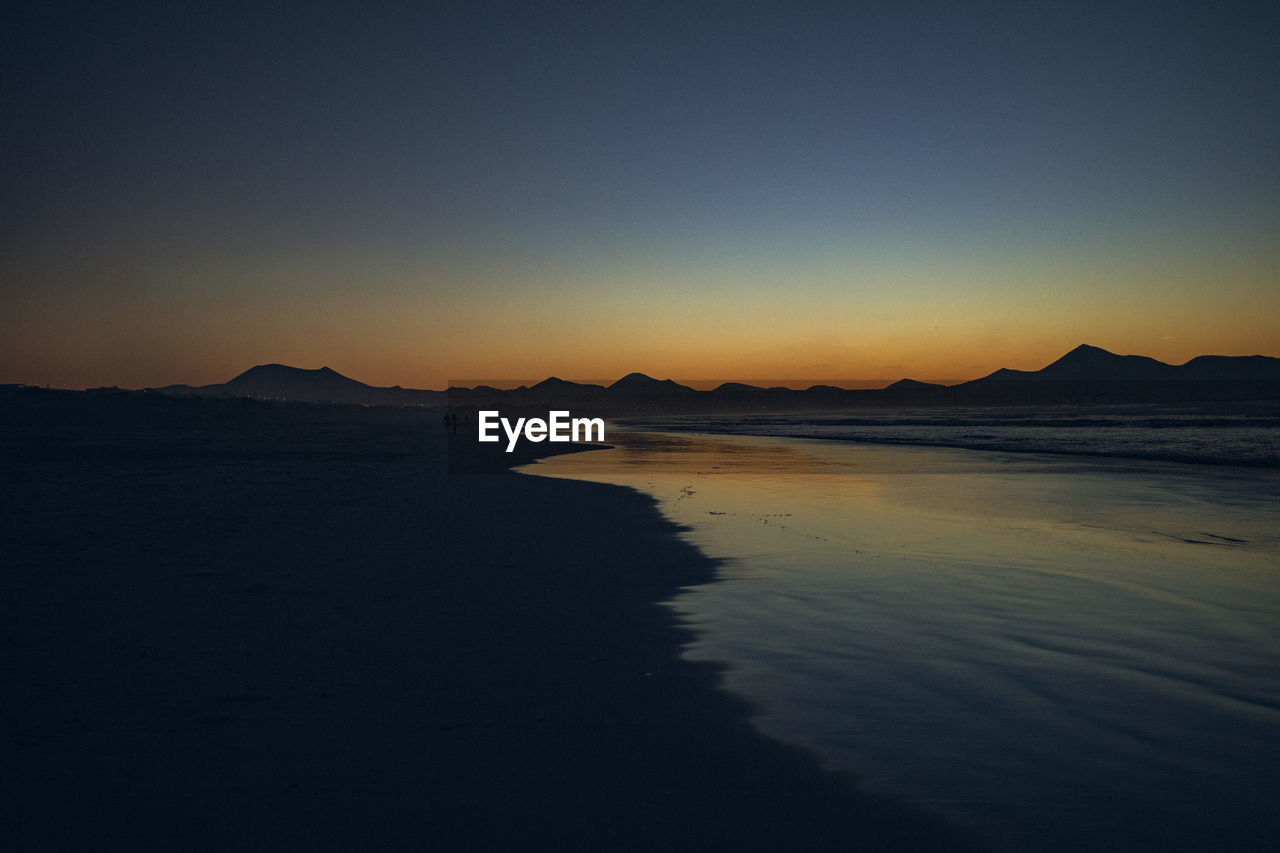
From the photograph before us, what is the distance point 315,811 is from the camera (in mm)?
4031

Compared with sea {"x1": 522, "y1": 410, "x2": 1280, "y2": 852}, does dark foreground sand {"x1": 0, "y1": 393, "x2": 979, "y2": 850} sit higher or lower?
higher

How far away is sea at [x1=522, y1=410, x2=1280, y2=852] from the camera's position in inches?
169

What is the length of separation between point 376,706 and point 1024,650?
18.5 feet

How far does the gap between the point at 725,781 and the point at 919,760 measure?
129cm

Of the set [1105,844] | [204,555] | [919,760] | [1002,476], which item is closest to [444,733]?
[919,760]

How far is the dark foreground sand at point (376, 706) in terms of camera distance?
12.9ft

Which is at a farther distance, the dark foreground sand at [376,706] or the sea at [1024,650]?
the sea at [1024,650]

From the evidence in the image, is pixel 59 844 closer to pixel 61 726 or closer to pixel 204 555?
pixel 61 726

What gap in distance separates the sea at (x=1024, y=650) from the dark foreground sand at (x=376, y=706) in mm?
510

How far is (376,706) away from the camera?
5.43 metres

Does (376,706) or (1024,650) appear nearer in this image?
(376,706)

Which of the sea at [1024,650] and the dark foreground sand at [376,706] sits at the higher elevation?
the dark foreground sand at [376,706]

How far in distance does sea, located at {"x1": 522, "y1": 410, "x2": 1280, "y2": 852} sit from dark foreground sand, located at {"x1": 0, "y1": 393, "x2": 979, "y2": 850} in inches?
20.1

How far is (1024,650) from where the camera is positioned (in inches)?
271
